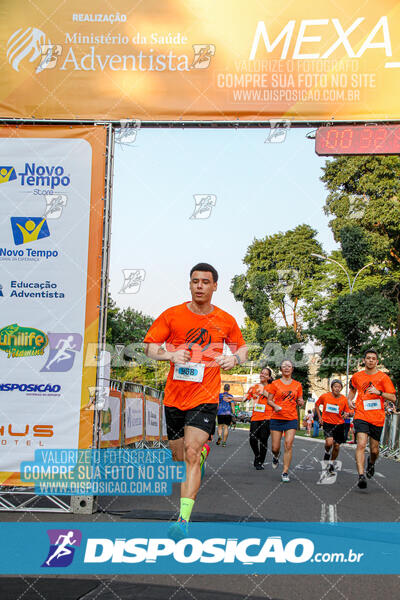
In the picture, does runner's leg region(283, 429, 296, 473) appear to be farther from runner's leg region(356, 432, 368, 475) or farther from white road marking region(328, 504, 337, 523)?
white road marking region(328, 504, 337, 523)

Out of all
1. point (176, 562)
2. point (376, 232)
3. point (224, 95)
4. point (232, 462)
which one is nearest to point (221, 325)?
point (176, 562)

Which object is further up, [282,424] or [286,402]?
[286,402]

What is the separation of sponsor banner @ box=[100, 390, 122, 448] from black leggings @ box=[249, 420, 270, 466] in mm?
3247

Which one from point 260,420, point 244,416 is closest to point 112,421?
point 260,420

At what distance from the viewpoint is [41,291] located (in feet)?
25.2

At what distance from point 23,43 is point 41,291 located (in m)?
3.06

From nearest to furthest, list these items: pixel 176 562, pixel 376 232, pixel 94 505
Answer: pixel 176 562 < pixel 94 505 < pixel 376 232

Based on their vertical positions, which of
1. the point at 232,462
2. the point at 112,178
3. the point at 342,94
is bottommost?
A: the point at 232,462

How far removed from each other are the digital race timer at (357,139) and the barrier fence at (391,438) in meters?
12.5

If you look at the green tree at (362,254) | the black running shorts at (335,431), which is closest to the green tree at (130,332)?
the green tree at (362,254)

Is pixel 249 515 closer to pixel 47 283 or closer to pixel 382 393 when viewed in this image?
pixel 47 283

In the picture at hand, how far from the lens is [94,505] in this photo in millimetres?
7246

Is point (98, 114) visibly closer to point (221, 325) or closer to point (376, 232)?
point (221, 325)

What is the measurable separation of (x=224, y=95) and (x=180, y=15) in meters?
1.15
